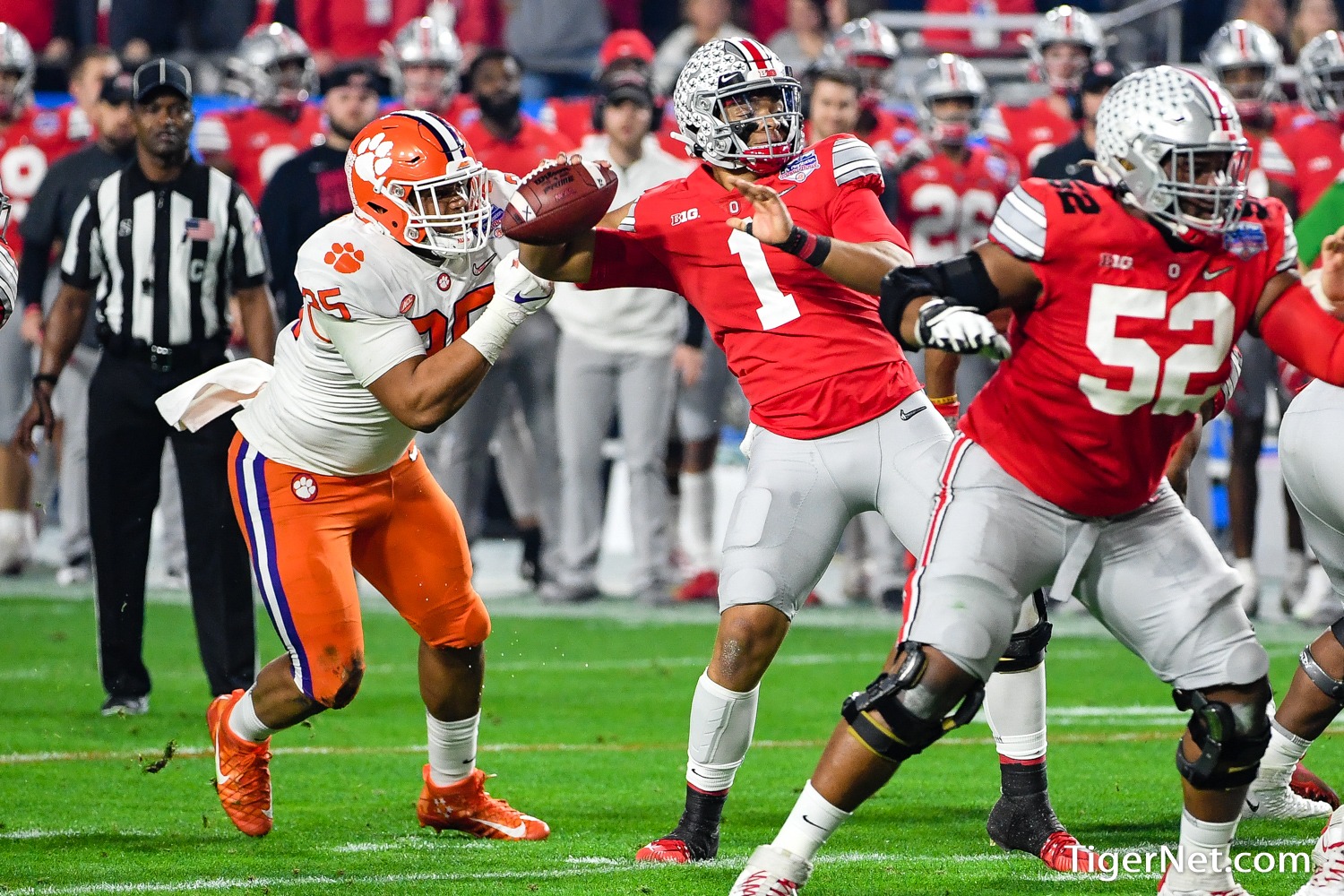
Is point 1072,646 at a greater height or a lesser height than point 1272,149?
lesser

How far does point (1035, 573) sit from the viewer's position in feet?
12.2

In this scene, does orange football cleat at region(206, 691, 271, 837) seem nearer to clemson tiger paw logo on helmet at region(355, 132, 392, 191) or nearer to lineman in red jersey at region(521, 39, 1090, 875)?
lineman in red jersey at region(521, 39, 1090, 875)

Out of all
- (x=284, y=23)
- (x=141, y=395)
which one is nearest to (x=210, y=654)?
(x=141, y=395)

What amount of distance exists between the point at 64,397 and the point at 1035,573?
6.78 metres

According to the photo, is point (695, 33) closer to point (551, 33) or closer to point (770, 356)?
point (551, 33)

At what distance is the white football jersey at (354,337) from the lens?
14.2ft

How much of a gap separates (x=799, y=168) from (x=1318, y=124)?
201 inches

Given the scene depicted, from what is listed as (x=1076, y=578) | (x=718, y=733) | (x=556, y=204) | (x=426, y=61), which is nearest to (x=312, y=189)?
(x=426, y=61)

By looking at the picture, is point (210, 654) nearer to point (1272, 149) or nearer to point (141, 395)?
point (141, 395)

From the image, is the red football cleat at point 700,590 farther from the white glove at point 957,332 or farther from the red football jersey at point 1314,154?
the white glove at point 957,332

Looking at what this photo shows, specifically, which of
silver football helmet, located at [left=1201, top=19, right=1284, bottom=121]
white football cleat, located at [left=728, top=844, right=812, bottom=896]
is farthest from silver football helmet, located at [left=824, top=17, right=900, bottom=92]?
white football cleat, located at [left=728, top=844, right=812, bottom=896]

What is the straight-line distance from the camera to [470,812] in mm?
4742

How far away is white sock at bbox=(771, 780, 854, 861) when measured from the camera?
363 centimetres

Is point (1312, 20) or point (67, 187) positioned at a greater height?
point (1312, 20)
